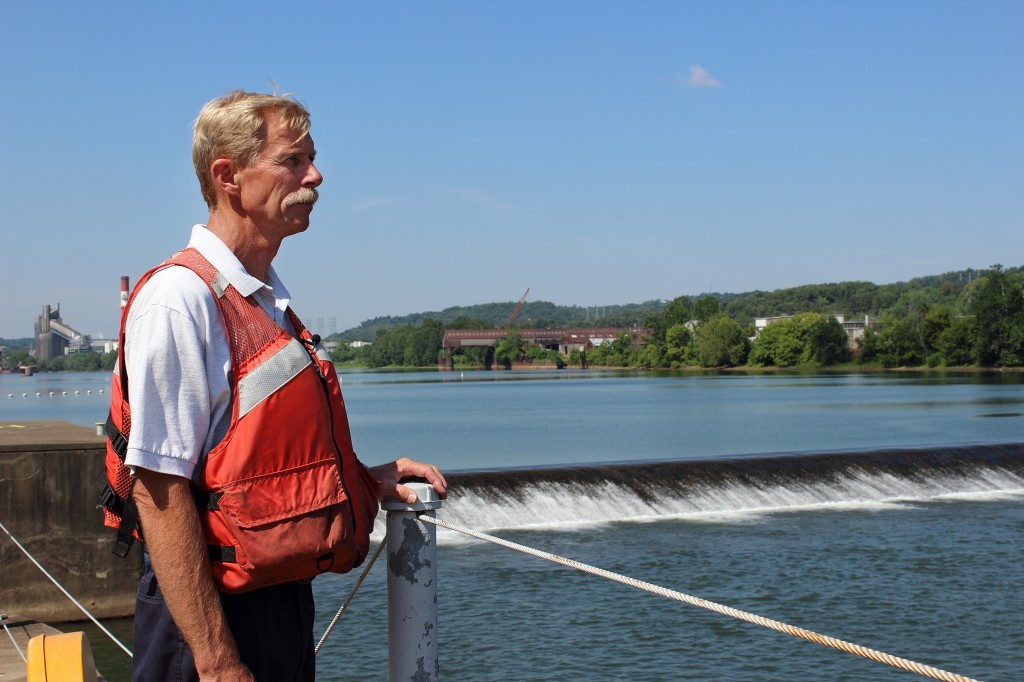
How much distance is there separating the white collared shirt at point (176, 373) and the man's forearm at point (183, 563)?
47 millimetres

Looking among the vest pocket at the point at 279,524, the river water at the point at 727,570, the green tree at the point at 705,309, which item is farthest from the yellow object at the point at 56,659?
the green tree at the point at 705,309

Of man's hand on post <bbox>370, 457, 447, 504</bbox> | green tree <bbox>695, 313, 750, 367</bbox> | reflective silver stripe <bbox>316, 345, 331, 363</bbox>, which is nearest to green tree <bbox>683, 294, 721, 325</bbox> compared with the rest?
green tree <bbox>695, 313, 750, 367</bbox>

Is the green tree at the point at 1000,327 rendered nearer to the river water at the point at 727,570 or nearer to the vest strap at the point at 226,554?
the river water at the point at 727,570

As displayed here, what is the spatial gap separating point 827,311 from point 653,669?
18543 centimetres

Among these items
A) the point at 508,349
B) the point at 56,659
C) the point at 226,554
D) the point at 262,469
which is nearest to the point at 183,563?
the point at 226,554

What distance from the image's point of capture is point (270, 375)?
6.25 feet

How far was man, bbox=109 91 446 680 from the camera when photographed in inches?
71.4

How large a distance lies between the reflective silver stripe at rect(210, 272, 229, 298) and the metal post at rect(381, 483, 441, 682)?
2.25 feet

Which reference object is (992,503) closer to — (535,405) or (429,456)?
(429,456)

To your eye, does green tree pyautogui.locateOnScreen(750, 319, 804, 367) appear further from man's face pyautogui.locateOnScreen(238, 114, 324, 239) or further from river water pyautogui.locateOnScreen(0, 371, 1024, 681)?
man's face pyautogui.locateOnScreen(238, 114, 324, 239)

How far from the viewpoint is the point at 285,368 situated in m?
1.93

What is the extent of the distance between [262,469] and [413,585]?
2.24 ft

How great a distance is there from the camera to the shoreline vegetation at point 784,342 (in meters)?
80.7

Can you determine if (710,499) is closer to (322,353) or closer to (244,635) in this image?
(322,353)
